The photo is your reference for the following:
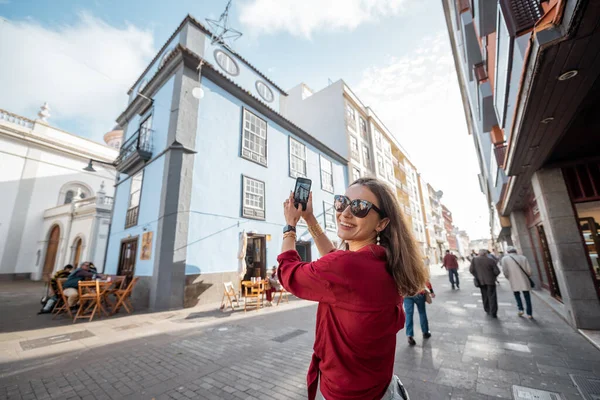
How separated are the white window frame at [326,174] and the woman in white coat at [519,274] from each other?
12.4m

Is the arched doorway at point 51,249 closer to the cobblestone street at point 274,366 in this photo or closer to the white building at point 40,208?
the white building at point 40,208

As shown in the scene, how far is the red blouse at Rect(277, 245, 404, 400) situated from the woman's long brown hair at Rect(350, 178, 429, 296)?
0.07 meters

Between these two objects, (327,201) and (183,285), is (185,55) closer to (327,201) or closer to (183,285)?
(183,285)

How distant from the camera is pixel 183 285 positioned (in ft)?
29.0

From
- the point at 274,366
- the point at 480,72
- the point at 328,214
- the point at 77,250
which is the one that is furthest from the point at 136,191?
the point at 480,72

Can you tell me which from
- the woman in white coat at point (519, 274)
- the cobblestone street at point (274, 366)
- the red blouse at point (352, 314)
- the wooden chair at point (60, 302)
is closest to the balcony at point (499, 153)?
the woman in white coat at point (519, 274)

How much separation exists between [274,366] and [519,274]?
21.3ft

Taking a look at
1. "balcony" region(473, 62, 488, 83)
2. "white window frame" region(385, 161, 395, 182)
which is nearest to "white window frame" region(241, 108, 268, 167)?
"balcony" region(473, 62, 488, 83)

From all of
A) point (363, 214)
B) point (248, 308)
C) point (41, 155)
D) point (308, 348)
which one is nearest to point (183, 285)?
point (248, 308)

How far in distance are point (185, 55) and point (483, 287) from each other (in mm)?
13737

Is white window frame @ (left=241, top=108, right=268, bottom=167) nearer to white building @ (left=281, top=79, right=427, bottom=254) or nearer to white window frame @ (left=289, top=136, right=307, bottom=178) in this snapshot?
white window frame @ (left=289, top=136, right=307, bottom=178)

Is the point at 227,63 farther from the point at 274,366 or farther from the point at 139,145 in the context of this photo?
the point at 274,366

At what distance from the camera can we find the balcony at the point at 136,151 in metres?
11.0

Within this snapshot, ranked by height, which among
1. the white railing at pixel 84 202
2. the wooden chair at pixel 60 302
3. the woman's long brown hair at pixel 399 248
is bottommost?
the wooden chair at pixel 60 302
